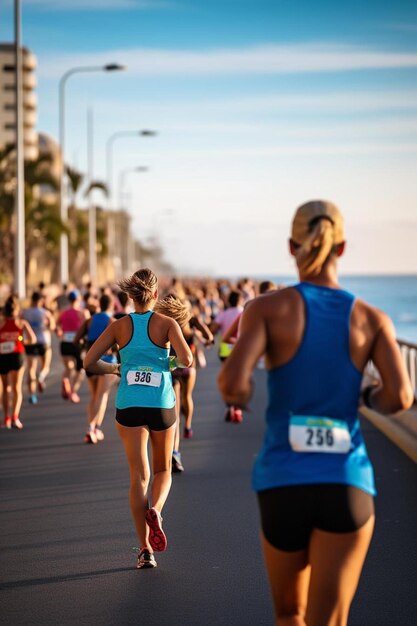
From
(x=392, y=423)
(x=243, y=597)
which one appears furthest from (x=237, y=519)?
(x=392, y=423)

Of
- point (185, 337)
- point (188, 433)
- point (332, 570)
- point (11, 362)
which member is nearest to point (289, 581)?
point (332, 570)

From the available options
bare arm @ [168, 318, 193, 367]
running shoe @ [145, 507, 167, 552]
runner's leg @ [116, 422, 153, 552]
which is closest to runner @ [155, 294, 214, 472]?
bare arm @ [168, 318, 193, 367]

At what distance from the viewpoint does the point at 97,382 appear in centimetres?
1454

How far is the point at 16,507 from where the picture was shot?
9.80m

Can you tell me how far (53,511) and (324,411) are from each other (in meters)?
6.01

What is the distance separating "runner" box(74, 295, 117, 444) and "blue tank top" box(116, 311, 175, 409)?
589 cm

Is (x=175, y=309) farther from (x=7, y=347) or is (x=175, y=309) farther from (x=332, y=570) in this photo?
(x=7, y=347)

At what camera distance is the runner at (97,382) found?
13984 millimetres

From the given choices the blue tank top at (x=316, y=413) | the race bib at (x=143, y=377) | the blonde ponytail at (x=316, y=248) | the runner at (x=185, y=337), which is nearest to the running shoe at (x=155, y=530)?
the race bib at (x=143, y=377)

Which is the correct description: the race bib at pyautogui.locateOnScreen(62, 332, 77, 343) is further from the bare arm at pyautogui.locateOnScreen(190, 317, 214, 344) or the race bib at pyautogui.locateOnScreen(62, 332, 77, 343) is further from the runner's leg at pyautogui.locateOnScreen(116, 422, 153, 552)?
the runner's leg at pyautogui.locateOnScreen(116, 422, 153, 552)

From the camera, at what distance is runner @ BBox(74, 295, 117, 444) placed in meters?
14.0

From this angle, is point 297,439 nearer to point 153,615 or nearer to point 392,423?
point 153,615

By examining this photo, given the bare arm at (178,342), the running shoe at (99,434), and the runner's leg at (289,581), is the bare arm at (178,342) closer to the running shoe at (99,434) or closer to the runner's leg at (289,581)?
the runner's leg at (289,581)

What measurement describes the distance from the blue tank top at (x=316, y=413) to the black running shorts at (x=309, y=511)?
0.03m
